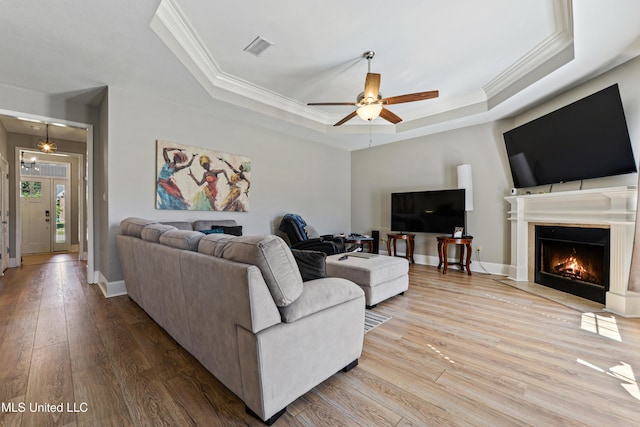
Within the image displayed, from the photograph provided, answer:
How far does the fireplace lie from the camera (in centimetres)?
319

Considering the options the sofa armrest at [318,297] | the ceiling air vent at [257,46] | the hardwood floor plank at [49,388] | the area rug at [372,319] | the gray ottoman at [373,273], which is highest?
the ceiling air vent at [257,46]

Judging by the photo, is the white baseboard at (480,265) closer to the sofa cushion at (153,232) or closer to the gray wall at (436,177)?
the gray wall at (436,177)

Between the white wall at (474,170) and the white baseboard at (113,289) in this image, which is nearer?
the white wall at (474,170)

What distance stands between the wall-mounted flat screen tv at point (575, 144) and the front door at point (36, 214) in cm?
1016

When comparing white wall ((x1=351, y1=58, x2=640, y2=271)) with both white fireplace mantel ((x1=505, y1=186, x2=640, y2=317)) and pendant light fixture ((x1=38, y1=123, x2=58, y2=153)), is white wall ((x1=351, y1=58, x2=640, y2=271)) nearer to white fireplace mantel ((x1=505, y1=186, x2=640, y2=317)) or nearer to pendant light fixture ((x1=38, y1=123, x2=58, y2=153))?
white fireplace mantel ((x1=505, y1=186, x2=640, y2=317))

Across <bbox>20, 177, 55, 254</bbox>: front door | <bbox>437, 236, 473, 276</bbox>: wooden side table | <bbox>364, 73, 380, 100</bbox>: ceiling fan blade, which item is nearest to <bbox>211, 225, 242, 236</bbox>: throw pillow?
<bbox>364, 73, 380, 100</bbox>: ceiling fan blade

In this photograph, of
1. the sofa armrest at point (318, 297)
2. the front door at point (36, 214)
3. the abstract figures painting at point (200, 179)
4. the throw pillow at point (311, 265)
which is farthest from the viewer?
the front door at point (36, 214)

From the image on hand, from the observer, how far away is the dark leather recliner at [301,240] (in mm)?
4516

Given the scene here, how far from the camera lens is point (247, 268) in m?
1.27

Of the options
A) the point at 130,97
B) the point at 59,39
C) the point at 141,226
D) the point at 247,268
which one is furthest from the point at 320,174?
the point at 247,268

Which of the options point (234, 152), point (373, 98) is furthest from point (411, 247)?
point (234, 152)

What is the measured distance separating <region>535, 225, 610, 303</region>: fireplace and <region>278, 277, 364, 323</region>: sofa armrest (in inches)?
127

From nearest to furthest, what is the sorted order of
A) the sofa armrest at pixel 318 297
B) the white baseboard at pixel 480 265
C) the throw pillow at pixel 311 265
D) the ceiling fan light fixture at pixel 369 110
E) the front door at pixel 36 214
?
the sofa armrest at pixel 318 297, the throw pillow at pixel 311 265, the ceiling fan light fixture at pixel 369 110, the white baseboard at pixel 480 265, the front door at pixel 36 214

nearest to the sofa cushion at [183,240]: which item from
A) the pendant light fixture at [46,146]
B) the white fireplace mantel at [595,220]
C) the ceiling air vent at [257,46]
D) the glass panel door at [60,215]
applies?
the ceiling air vent at [257,46]
